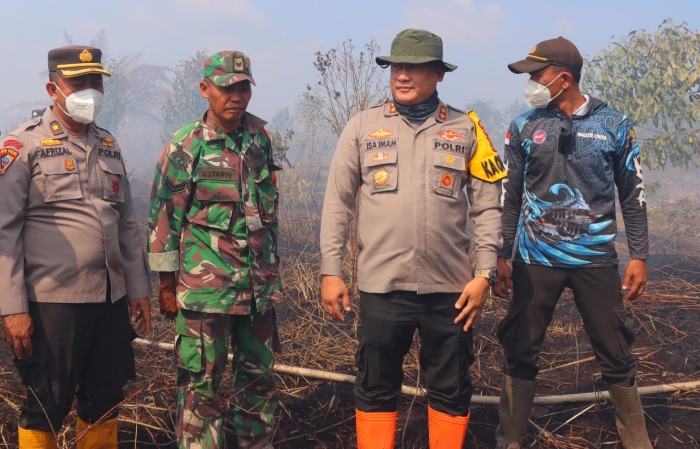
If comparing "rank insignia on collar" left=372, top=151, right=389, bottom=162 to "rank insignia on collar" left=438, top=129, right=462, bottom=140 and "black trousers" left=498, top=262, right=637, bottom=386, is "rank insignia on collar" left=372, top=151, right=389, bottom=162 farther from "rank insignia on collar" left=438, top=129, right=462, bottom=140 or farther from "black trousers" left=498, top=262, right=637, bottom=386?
"black trousers" left=498, top=262, right=637, bottom=386

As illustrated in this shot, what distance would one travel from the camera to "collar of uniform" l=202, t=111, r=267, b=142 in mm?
2836

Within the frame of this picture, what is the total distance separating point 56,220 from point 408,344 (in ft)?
5.86

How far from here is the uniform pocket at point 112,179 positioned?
267 cm

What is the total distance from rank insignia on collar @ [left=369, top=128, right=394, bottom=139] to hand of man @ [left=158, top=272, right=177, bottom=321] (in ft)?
4.25

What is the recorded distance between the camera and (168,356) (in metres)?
4.57

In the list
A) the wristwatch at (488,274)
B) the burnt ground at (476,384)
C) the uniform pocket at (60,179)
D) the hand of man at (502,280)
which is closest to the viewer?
the uniform pocket at (60,179)

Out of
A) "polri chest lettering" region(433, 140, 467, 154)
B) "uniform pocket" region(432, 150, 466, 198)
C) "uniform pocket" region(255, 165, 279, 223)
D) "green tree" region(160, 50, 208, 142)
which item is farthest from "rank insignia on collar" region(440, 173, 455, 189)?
"green tree" region(160, 50, 208, 142)

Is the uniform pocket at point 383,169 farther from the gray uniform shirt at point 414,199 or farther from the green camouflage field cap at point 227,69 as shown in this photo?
the green camouflage field cap at point 227,69

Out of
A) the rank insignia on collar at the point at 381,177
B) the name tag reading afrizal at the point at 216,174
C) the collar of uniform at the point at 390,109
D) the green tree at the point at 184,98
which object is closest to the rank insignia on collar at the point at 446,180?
the rank insignia on collar at the point at 381,177

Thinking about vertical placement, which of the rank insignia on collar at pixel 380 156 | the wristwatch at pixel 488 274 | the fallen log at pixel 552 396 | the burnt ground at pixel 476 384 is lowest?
the burnt ground at pixel 476 384

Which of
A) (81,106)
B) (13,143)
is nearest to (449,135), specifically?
(81,106)

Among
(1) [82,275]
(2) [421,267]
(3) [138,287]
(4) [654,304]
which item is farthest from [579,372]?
(1) [82,275]

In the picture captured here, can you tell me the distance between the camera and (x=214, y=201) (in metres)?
2.81

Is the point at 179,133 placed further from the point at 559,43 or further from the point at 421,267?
the point at 559,43
